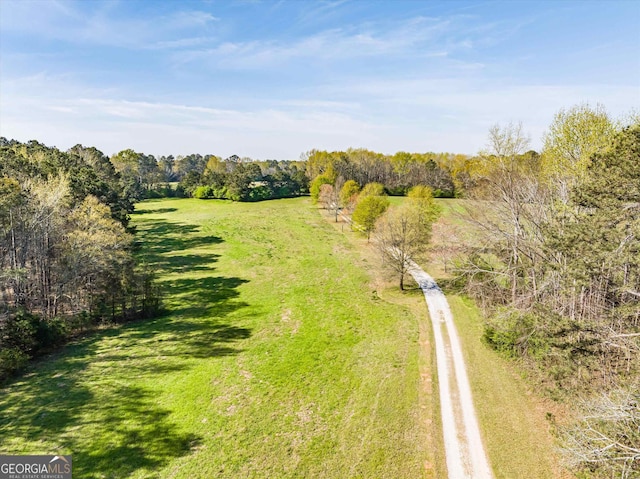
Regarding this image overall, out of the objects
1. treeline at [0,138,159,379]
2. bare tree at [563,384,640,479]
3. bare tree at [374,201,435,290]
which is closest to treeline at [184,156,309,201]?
treeline at [0,138,159,379]

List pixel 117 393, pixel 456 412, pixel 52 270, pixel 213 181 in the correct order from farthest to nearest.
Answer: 1. pixel 213 181
2. pixel 52 270
3. pixel 117 393
4. pixel 456 412

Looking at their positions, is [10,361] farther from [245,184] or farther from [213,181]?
[213,181]

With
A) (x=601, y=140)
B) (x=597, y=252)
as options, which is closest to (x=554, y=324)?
(x=597, y=252)

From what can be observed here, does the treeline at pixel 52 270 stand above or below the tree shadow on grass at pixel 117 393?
above

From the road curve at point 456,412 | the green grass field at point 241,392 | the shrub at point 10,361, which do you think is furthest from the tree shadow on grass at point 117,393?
the road curve at point 456,412

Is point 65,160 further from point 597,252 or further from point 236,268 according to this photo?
point 597,252

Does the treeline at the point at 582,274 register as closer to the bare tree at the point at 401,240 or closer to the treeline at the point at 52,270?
the bare tree at the point at 401,240

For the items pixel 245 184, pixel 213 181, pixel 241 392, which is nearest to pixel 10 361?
pixel 241 392
